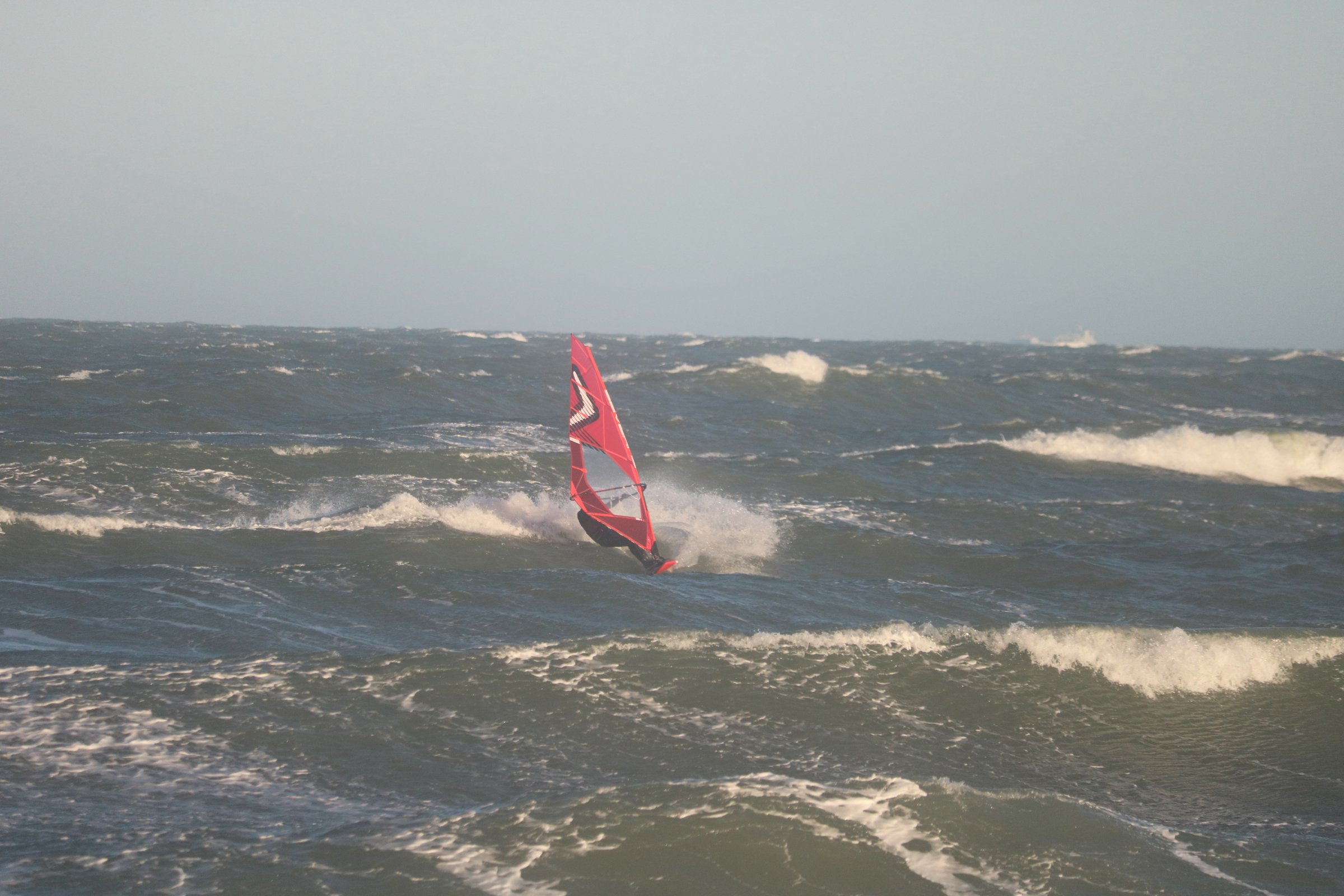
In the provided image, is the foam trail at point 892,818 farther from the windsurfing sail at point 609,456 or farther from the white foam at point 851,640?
the windsurfing sail at point 609,456

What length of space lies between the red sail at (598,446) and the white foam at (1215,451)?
12.2m

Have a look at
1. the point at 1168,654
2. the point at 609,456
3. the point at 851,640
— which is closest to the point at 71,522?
the point at 609,456

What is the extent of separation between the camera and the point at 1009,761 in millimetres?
7340

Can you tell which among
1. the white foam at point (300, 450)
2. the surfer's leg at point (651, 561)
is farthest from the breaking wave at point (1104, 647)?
the white foam at point (300, 450)

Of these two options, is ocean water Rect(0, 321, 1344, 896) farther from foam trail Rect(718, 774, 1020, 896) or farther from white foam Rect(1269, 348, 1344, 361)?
white foam Rect(1269, 348, 1344, 361)

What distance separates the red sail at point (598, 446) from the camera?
1247cm

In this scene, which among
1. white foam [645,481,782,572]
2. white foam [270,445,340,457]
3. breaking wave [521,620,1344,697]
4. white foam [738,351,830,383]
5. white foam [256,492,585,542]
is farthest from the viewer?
white foam [738,351,830,383]

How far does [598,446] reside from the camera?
12812 mm

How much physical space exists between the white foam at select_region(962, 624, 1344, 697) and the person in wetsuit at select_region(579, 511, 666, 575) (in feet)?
12.8

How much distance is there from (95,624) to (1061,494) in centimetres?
1483

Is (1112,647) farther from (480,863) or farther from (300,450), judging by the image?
(300,450)

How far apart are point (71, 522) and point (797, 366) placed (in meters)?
26.3

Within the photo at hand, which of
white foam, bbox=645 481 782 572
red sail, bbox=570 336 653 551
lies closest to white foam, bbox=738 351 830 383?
white foam, bbox=645 481 782 572

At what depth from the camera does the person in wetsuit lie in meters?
12.3
